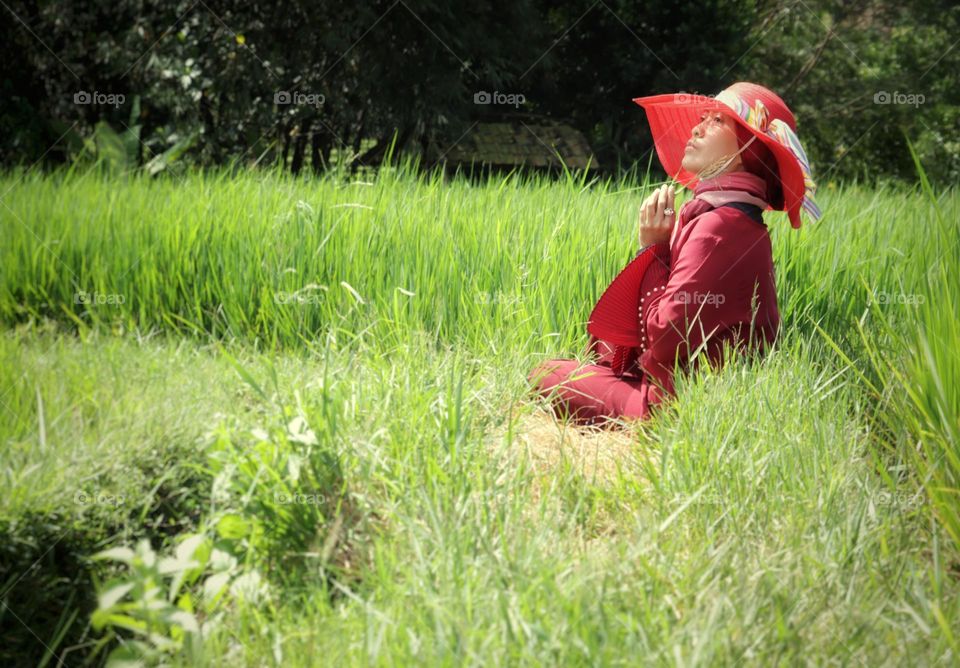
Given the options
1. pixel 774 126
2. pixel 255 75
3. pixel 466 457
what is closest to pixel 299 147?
pixel 255 75

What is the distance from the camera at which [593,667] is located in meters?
1.50

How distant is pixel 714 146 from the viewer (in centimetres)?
267

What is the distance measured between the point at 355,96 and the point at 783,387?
234 inches

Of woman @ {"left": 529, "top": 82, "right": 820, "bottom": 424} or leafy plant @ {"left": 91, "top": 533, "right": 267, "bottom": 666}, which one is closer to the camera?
leafy plant @ {"left": 91, "top": 533, "right": 267, "bottom": 666}

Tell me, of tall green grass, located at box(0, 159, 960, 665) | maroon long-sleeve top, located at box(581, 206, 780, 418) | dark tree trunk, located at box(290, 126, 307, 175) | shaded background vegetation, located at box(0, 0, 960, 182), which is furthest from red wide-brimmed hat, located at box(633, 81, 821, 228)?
dark tree trunk, located at box(290, 126, 307, 175)

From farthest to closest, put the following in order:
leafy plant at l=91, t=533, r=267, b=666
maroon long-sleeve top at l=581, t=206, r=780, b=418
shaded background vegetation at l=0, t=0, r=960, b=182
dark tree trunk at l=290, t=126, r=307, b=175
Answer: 1. dark tree trunk at l=290, t=126, r=307, b=175
2. shaded background vegetation at l=0, t=0, r=960, b=182
3. maroon long-sleeve top at l=581, t=206, r=780, b=418
4. leafy plant at l=91, t=533, r=267, b=666

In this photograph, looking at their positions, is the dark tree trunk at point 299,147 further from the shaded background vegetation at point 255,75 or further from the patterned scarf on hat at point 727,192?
the patterned scarf on hat at point 727,192

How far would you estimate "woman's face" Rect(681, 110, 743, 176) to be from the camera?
2662mm

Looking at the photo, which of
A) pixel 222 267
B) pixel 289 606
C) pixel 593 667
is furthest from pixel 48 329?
pixel 593 667

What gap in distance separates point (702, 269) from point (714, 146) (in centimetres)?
41

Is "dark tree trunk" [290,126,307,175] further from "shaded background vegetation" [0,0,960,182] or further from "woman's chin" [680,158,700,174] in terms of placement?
"woman's chin" [680,158,700,174]

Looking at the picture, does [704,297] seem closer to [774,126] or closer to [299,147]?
[774,126]

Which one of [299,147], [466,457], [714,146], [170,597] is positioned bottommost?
[170,597]

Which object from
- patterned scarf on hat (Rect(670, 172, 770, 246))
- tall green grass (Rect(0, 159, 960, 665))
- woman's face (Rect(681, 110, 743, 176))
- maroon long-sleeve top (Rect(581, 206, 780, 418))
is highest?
woman's face (Rect(681, 110, 743, 176))
